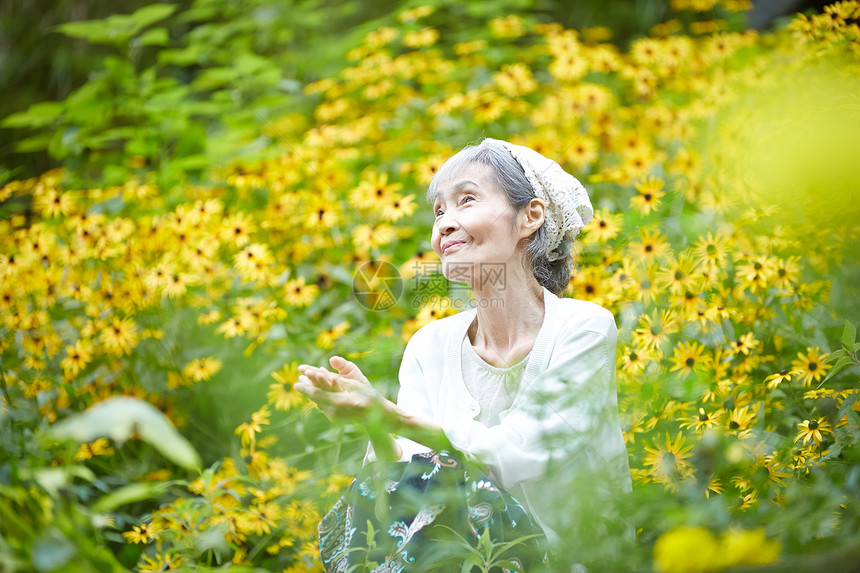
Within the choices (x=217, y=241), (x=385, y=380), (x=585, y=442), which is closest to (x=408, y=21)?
(x=217, y=241)

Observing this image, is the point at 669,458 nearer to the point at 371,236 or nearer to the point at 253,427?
the point at 253,427

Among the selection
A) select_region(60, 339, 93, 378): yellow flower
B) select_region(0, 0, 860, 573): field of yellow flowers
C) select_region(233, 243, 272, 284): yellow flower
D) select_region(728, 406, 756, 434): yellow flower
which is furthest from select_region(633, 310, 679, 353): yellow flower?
select_region(60, 339, 93, 378): yellow flower

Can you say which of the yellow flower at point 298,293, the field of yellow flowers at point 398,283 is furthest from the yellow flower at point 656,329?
the yellow flower at point 298,293

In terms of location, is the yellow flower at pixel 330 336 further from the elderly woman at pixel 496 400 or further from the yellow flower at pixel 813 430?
the yellow flower at pixel 813 430

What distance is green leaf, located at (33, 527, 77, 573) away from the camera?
0.77 metres

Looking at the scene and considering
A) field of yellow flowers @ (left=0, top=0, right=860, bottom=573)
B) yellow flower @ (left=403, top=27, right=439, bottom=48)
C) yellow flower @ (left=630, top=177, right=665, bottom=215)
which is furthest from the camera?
yellow flower @ (left=403, top=27, right=439, bottom=48)

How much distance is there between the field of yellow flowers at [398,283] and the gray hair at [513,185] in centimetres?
31

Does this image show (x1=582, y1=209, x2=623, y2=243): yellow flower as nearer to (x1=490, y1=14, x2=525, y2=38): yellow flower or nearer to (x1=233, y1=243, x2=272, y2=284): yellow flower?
(x1=233, y1=243, x2=272, y2=284): yellow flower

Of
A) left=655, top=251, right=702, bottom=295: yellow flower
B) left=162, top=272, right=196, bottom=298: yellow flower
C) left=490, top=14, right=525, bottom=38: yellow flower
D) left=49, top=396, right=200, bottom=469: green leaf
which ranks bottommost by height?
left=162, top=272, right=196, bottom=298: yellow flower

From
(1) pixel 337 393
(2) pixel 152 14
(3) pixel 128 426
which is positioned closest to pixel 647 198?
(1) pixel 337 393

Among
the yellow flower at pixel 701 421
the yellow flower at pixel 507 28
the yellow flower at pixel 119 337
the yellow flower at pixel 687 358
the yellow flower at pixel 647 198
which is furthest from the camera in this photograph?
the yellow flower at pixel 507 28

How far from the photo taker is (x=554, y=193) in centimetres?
166

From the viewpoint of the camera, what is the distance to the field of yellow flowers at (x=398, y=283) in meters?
1.36

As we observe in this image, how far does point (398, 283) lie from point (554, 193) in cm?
90
